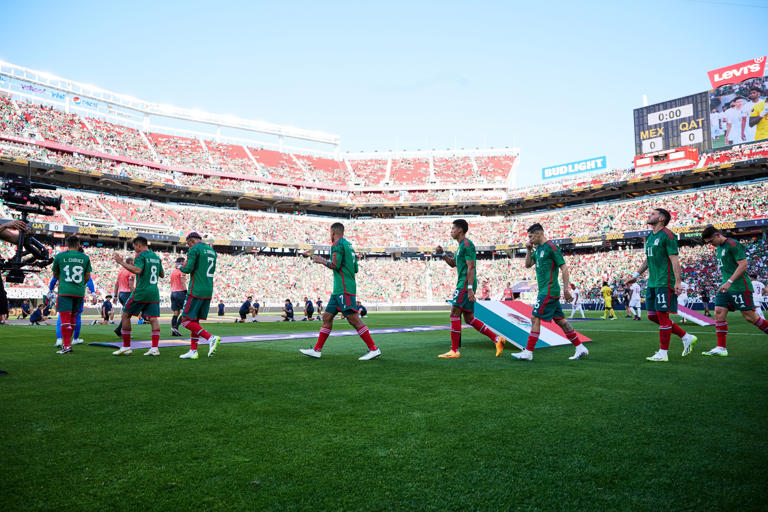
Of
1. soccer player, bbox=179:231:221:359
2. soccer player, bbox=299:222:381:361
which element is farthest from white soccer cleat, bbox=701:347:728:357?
soccer player, bbox=179:231:221:359

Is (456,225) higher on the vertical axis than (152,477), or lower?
higher

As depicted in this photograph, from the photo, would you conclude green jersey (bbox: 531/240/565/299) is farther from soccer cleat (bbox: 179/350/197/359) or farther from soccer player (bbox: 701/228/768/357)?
soccer cleat (bbox: 179/350/197/359)

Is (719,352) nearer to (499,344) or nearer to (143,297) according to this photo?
(499,344)

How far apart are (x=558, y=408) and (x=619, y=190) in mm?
49655

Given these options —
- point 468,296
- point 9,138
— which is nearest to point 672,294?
point 468,296

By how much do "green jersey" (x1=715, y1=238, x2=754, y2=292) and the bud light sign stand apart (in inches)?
1790

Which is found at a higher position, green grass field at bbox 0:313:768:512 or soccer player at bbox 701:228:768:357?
soccer player at bbox 701:228:768:357

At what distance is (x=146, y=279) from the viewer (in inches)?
321

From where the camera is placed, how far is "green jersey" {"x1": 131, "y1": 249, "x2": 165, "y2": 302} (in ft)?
26.5

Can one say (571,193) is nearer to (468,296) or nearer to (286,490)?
(468,296)

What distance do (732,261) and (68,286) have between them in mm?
10992

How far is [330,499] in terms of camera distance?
2.20m

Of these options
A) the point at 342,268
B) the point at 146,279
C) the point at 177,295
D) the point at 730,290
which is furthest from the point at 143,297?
the point at 730,290

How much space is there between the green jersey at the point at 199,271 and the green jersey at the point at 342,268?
2.07 m
